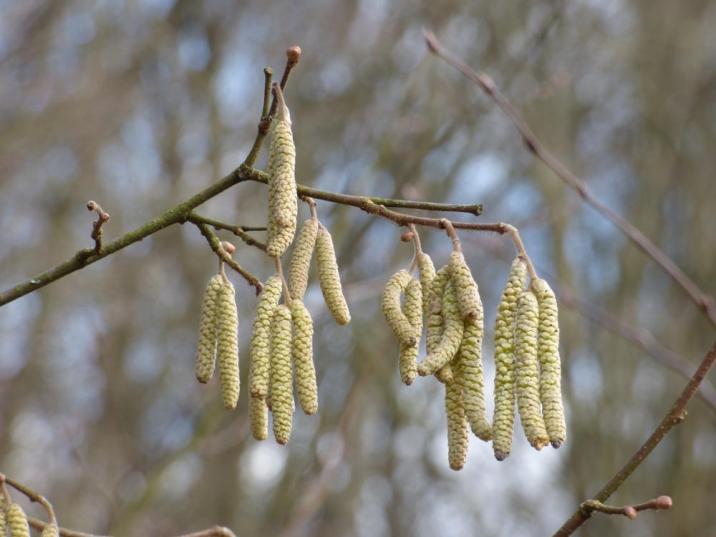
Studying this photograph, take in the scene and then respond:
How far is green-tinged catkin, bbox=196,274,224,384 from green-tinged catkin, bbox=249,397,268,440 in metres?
0.09

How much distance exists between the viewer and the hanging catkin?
1.26 metres

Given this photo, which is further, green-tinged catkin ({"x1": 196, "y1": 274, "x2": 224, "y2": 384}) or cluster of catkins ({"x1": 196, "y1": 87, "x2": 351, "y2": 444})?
green-tinged catkin ({"x1": 196, "y1": 274, "x2": 224, "y2": 384})

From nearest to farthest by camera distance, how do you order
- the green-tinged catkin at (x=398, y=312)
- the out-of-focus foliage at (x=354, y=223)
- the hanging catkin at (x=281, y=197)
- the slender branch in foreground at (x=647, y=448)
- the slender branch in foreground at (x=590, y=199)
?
the hanging catkin at (x=281, y=197)
the green-tinged catkin at (x=398, y=312)
the slender branch in foreground at (x=647, y=448)
the slender branch in foreground at (x=590, y=199)
the out-of-focus foliage at (x=354, y=223)

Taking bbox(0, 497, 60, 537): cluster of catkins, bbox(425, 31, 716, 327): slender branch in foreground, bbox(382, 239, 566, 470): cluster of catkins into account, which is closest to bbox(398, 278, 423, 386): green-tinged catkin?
bbox(382, 239, 566, 470): cluster of catkins

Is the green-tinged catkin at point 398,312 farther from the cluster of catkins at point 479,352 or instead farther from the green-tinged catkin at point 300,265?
the green-tinged catkin at point 300,265

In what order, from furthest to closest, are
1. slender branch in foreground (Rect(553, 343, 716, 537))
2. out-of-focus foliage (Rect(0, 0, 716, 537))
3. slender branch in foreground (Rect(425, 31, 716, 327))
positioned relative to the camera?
out-of-focus foliage (Rect(0, 0, 716, 537)) < slender branch in foreground (Rect(425, 31, 716, 327)) < slender branch in foreground (Rect(553, 343, 716, 537))

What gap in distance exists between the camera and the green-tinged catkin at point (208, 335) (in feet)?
4.64

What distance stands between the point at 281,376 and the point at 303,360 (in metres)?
0.05

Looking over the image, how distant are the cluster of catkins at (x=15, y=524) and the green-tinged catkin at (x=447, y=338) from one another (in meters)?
0.57

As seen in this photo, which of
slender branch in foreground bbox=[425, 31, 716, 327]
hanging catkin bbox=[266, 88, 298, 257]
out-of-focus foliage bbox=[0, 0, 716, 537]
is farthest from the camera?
out-of-focus foliage bbox=[0, 0, 716, 537]

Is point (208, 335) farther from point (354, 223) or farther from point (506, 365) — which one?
point (354, 223)

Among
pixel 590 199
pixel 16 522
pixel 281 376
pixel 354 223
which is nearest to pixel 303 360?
pixel 281 376

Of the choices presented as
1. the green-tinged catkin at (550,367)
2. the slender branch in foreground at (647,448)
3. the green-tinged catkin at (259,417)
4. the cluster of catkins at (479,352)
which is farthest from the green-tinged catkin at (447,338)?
the slender branch in foreground at (647,448)

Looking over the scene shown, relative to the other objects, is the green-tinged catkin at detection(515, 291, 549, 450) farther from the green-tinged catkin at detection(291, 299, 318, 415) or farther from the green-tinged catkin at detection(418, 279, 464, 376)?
the green-tinged catkin at detection(291, 299, 318, 415)
